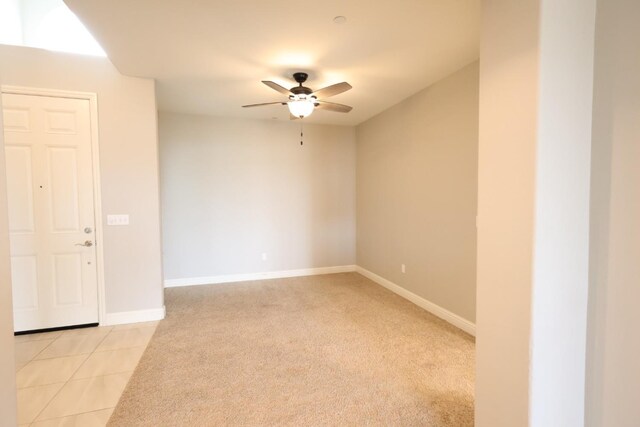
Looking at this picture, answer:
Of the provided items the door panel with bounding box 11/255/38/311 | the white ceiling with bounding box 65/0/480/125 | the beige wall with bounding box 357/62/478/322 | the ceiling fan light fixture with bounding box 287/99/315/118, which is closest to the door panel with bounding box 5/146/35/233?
the door panel with bounding box 11/255/38/311

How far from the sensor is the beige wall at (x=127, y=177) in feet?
10.2

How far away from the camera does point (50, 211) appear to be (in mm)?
3004

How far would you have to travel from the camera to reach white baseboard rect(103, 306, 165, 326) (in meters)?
3.19

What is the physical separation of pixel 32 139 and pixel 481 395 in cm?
434

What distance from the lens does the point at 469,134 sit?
2922 mm

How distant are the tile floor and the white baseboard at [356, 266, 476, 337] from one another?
10.1ft

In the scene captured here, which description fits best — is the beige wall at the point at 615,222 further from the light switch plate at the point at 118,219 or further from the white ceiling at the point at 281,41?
the light switch plate at the point at 118,219

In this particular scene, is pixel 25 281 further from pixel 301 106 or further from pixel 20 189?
pixel 301 106

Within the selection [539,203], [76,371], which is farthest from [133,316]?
[539,203]

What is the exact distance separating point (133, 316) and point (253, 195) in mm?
2437

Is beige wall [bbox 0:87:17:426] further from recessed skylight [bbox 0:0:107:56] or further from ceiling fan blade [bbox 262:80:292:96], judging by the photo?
recessed skylight [bbox 0:0:107:56]

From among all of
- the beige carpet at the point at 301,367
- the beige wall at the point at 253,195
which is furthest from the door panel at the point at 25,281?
the beige wall at the point at 253,195

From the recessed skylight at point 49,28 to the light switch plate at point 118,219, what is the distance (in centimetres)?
174

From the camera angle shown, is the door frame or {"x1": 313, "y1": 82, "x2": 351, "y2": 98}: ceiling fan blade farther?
the door frame
